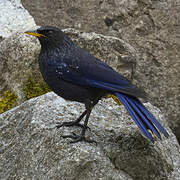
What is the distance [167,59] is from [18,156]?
10.6 ft

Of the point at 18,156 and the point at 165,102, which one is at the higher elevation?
the point at 18,156

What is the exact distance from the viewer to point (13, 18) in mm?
7215

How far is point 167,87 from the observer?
6918mm

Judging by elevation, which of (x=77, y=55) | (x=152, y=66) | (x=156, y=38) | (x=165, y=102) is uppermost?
(x=77, y=55)

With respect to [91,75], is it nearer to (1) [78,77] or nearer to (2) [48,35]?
(1) [78,77]

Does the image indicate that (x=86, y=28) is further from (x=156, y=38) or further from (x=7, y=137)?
(x=7, y=137)

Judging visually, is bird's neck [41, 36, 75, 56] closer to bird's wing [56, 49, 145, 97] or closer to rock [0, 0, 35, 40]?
bird's wing [56, 49, 145, 97]

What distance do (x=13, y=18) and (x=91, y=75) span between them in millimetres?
3148

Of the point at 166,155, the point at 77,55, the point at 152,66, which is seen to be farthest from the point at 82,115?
the point at 152,66

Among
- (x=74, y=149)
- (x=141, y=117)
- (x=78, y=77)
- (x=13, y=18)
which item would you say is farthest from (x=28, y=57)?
(x=141, y=117)

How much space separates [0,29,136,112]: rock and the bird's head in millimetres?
1320

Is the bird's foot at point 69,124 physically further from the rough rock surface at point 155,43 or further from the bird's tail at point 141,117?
the rough rock surface at point 155,43

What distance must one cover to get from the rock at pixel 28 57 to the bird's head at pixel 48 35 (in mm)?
1320

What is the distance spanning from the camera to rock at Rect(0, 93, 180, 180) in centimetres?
439
